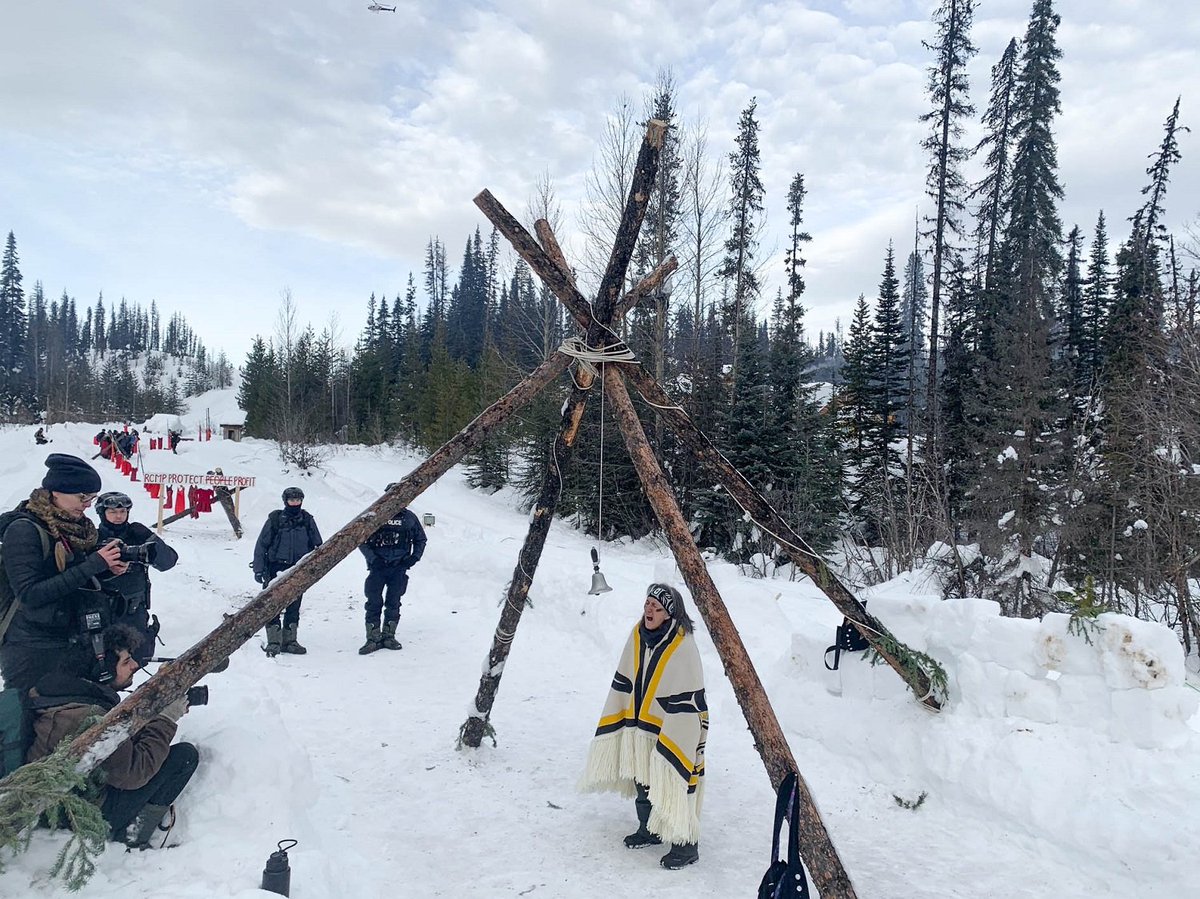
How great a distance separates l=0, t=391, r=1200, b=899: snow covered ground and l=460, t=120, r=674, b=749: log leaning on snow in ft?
1.80

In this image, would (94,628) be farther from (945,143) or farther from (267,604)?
(945,143)

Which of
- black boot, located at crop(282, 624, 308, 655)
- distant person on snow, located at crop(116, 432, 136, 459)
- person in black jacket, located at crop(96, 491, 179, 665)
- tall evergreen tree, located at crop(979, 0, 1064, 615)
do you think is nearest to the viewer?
person in black jacket, located at crop(96, 491, 179, 665)

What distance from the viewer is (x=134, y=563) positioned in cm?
473

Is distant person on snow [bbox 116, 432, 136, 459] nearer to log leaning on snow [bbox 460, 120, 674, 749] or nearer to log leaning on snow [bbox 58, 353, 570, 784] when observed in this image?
log leaning on snow [bbox 460, 120, 674, 749]

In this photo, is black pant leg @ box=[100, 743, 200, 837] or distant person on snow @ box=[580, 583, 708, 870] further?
distant person on snow @ box=[580, 583, 708, 870]

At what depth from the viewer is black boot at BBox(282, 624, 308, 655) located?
24.9 ft

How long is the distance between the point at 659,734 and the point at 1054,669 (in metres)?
2.63

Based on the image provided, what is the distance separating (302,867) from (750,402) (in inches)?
616

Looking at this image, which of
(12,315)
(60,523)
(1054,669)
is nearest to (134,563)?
(60,523)

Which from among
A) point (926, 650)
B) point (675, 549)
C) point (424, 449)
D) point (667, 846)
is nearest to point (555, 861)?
point (667, 846)

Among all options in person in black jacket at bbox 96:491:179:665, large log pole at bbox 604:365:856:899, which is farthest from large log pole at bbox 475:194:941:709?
person in black jacket at bbox 96:491:179:665

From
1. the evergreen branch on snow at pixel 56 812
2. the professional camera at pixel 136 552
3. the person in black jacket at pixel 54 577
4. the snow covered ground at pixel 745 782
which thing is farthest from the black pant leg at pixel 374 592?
the evergreen branch on snow at pixel 56 812

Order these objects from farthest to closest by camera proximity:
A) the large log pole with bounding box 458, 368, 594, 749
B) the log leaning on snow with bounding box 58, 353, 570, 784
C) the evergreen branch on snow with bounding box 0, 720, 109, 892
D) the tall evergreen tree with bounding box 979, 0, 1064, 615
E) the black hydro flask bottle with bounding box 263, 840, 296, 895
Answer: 1. the tall evergreen tree with bounding box 979, 0, 1064, 615
2. the large log pole with bounding box 458, 368, 594, 749
3. the log leaning on snow with bounding box 58, 353, 570, 784
4. the black hydro flask bottle with bounding box 263, 840, 296, 895
5. the evergreen branch on snow with bounding box 0, 720, 109, 892

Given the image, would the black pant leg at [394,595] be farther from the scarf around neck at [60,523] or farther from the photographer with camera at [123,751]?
the photographer with camera at [123,751]
